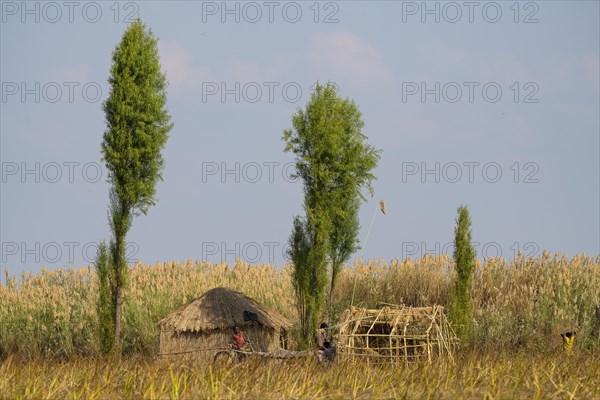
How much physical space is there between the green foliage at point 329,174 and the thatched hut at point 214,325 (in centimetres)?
197

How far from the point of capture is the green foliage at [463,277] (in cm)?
2694

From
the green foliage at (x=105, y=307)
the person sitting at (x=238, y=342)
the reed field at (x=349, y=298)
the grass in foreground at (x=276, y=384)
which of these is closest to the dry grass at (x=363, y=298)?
the reed field at (x=349, y=298)

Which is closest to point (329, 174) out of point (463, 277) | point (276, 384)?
point (463, 277)

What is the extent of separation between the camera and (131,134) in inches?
1049

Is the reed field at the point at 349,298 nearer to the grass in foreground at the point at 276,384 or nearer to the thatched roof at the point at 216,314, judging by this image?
the thatched roof at the point at 216,314

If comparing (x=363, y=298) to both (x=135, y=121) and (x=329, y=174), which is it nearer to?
(x=329, y=174)

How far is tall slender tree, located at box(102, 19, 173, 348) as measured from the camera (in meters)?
26.0

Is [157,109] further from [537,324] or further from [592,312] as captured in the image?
[592,312]

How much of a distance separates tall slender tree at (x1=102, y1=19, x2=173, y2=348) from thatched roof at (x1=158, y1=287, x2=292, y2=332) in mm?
2281

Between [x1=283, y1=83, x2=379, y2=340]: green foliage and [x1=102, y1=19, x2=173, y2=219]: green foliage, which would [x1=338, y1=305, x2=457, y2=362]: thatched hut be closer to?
[x1=283, y1=83, x2=379, y2=340]: green foliage

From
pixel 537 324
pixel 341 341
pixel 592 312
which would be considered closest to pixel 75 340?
pixel 341 341

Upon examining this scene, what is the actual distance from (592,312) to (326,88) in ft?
37.4

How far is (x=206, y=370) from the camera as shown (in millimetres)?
13328

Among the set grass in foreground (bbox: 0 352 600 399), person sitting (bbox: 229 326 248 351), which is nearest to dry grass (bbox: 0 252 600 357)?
person sitting (bbox: 229 326 248 351)
